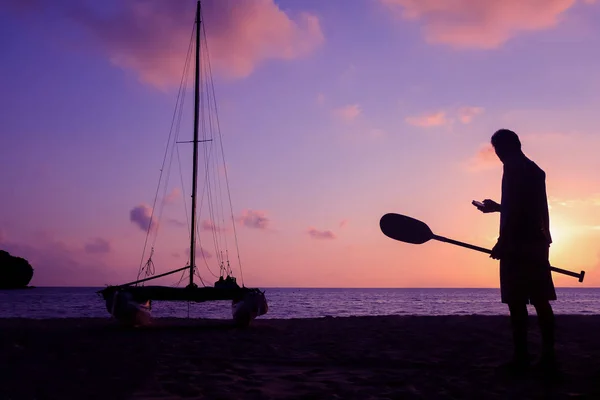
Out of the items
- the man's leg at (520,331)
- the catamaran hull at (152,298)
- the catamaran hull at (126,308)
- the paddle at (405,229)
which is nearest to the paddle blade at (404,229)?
the paddle at (405,229)

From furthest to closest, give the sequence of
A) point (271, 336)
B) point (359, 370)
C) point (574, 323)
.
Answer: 1. point (574, 323)
2. point (271, 336)
3. point (359, 370)

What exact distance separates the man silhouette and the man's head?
0.13 meters

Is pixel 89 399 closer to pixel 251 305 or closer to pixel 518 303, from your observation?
pixel 518 303

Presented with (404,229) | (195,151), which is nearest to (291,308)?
(195,151)

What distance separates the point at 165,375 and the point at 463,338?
18.1ft

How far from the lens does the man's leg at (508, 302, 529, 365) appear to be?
5912 mm

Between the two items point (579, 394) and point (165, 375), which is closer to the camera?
point (579, 394)

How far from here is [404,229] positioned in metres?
7.99

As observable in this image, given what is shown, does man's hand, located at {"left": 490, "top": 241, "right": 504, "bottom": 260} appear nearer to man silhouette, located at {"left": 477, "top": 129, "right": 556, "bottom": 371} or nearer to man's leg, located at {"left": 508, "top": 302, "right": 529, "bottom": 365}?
man silhouette, located at {"left": 477, "top": 129, "right": 556, "bottom": 371}

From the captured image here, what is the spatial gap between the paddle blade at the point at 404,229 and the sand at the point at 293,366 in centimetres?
164

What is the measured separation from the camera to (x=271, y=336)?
1081 cm

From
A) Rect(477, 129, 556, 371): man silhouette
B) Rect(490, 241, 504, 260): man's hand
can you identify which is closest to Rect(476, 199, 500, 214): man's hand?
Rect(477, 129, 556, 371): man silhouette

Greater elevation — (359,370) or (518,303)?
(518,303)

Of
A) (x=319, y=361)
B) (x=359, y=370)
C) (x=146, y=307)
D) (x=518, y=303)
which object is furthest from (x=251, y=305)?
(x=518, y=303)
